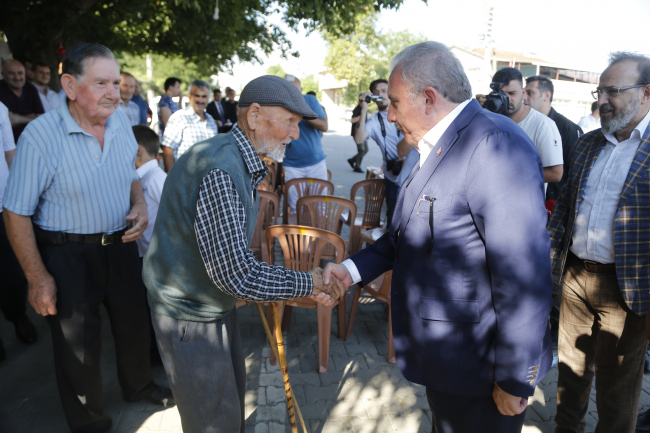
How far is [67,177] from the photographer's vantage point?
234 cm

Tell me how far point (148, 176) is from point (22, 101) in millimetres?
4179

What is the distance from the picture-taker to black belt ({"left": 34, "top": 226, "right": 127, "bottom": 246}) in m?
2.37

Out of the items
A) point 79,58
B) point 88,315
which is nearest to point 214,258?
point 88,315

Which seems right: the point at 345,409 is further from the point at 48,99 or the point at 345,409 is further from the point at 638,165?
the point at 48,99

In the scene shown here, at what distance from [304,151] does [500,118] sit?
4.75m

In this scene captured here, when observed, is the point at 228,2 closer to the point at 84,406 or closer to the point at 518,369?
the point at 84,406

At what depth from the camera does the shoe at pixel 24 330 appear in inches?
150

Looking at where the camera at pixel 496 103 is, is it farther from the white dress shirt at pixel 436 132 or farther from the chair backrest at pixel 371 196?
the chair backrest at pixel 371 196

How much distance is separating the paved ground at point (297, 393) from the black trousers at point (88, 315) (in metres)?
0.38

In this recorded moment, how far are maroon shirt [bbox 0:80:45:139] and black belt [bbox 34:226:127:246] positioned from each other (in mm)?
4623

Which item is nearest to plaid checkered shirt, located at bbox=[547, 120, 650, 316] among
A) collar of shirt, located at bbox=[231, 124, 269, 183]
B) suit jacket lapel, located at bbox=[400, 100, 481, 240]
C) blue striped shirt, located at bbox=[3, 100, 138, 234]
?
suit jacket lapel, located at bbox=[400, 100, 481, 240]

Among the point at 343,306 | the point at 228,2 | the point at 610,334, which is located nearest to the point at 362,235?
the point at 343,306

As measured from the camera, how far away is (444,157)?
5.49 feet

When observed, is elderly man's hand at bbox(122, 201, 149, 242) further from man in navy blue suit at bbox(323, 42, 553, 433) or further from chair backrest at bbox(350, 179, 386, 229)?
chair backrest at bbox(350, 179, 386, 229)
